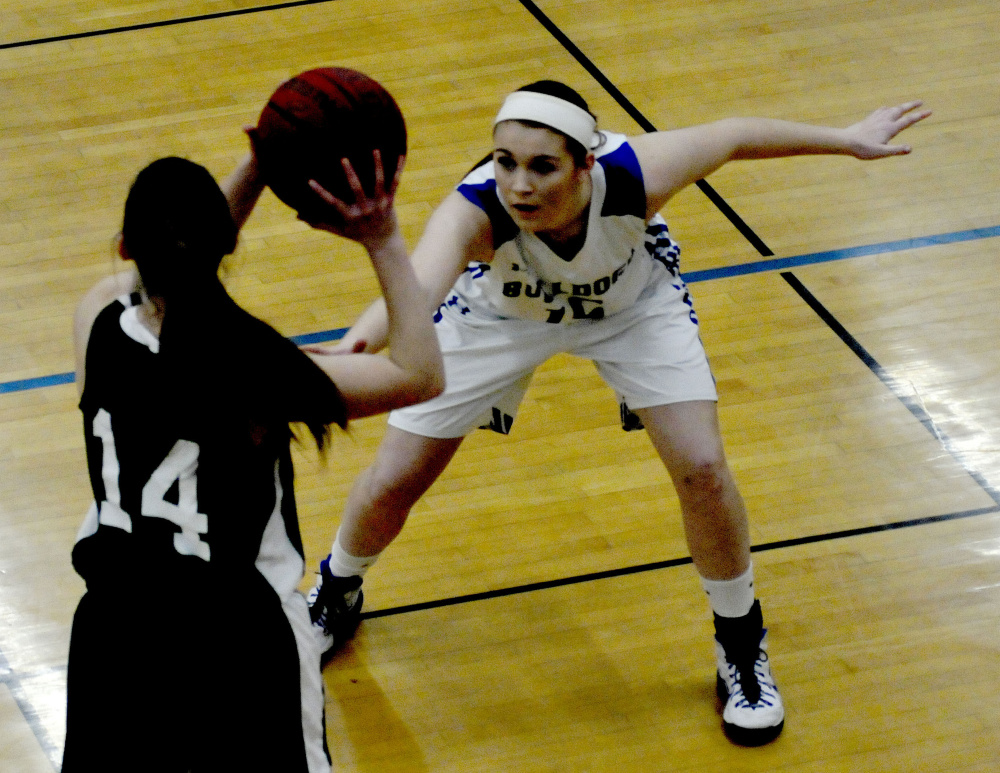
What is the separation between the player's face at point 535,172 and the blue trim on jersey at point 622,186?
0.10m

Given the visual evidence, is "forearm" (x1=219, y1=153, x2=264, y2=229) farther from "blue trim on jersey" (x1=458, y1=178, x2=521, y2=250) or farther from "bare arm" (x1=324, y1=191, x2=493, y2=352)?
"blue trim on jersey" (x1=458, y1=178, x2=521, y2=250)

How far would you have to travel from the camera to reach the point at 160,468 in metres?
2.15

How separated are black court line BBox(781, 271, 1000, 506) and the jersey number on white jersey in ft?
8.43

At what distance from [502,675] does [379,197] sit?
1.79 metres

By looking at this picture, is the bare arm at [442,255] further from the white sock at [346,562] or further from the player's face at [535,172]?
the white sock at [346,562]

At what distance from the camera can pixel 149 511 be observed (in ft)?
7.11

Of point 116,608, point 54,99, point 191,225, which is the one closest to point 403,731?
point 116,608

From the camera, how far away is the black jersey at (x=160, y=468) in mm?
2135

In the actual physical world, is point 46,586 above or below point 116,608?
below

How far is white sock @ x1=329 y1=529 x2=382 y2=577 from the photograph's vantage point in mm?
3494

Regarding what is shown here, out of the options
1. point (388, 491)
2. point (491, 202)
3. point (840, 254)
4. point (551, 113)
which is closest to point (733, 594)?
point (388, 491)

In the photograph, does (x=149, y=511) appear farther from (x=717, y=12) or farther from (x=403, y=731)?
(x=717, y=12)

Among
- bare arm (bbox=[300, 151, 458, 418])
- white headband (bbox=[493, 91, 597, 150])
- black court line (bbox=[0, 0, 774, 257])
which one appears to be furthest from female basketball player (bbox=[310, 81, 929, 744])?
black court line (bbox=[0, 0, 774, 257])

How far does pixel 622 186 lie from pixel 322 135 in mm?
992
